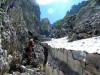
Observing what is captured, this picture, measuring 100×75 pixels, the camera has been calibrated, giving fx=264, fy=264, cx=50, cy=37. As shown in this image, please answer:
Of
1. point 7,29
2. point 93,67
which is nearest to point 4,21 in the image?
point 7,29

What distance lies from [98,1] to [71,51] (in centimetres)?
1411

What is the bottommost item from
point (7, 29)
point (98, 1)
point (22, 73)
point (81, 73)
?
point (22, 73)

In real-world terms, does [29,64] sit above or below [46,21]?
below

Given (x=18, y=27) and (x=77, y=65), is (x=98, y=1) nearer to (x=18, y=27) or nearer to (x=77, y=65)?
(x=18, y=27)

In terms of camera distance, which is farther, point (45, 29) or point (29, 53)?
point (45, 29)

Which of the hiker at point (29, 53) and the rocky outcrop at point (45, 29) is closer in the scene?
the hiker at point (29, 53)

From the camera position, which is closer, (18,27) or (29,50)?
(18,27)

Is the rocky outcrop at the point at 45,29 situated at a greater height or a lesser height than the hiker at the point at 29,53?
greater

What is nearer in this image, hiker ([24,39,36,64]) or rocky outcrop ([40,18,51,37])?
hiker ([24,39,36,64])

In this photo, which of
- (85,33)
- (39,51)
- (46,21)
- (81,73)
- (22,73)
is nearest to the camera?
(81,73)

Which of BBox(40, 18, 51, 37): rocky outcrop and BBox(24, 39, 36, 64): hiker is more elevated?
BBox(40, 18, 51, 37): rocky outcrop

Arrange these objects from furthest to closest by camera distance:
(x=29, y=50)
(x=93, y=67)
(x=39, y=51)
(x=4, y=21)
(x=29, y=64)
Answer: (x=39, y=51) → (x=29, y=50) → (x=29, y=64) → (x=4, y=21) → (x=93, y=67)

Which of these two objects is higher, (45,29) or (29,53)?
(45,29)

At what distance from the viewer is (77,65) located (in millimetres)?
6926
